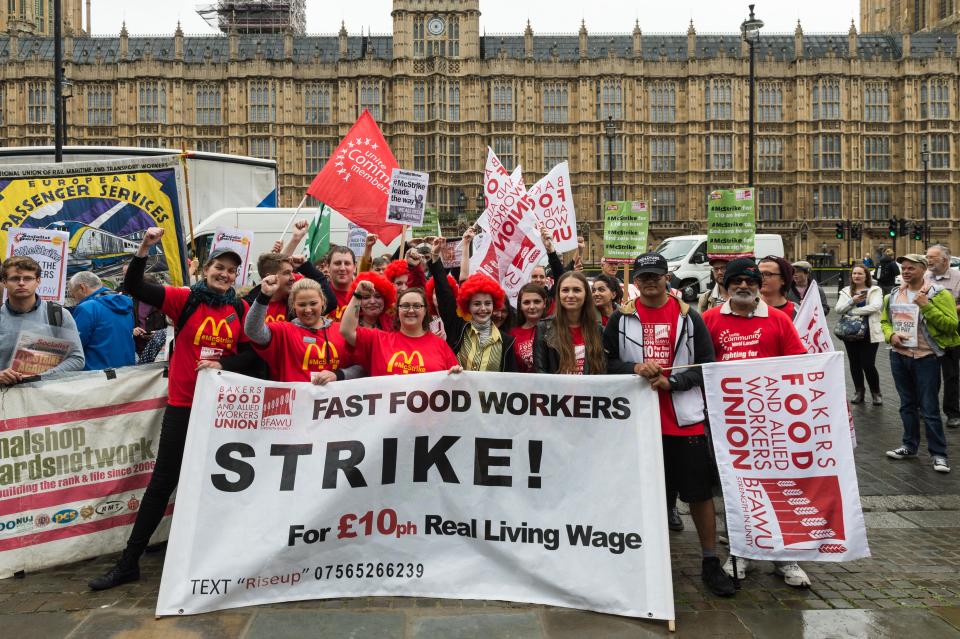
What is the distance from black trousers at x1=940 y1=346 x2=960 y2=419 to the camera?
7676 mm

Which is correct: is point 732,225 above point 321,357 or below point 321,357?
above

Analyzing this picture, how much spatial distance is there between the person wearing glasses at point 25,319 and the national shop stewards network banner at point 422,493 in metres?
1.23

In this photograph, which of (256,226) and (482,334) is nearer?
(482,334)

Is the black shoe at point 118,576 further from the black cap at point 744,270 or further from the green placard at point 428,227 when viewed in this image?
the green placard at point 428,227

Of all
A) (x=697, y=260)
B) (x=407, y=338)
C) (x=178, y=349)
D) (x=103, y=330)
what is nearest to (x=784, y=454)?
(x=407, y=338)

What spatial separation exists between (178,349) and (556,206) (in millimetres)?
A: 4135

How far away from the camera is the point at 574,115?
4903cm

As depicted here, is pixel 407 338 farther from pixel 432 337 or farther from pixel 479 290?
pixel 479 290

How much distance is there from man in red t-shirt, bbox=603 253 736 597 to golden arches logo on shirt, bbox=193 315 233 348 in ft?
7.25

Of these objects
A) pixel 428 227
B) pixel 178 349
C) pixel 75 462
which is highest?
pixel 428 227

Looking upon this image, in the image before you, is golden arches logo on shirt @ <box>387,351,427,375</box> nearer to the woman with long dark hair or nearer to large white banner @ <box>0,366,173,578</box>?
large white banner @ <box>0,366,173,578</box>

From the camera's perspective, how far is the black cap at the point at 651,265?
13.8 feet

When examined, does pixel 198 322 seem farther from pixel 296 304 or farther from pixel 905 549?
pixel 905 549

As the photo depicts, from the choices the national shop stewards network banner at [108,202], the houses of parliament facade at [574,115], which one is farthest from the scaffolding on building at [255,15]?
the national shop stewards network banner at [108,202]
